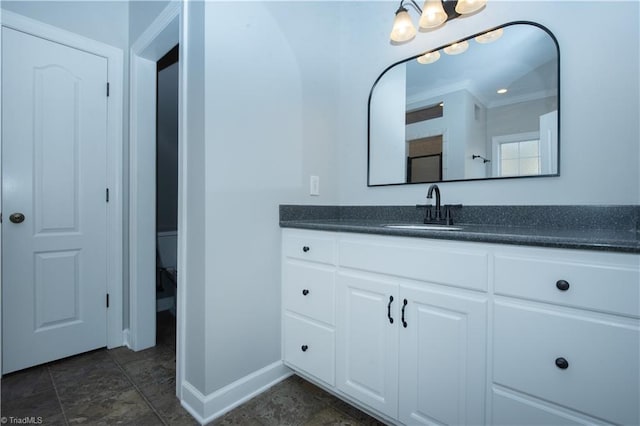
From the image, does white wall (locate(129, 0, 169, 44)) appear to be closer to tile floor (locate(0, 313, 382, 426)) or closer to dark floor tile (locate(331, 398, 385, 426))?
tile floor (locate(0, 313, 382, 426))

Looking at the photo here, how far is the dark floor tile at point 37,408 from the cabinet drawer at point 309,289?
113 cm

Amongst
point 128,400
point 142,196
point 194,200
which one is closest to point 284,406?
point 128,400

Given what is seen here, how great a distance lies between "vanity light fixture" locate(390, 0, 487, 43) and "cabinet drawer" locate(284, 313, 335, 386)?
5.22 feet

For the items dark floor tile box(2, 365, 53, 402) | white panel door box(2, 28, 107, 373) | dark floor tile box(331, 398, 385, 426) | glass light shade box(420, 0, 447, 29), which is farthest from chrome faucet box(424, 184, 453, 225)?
dark floor tile box(2, 365, 53, 402)

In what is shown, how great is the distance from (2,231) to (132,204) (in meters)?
0.63

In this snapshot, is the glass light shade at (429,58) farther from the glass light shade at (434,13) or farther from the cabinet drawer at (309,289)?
the cabinet drawer at (309,289)

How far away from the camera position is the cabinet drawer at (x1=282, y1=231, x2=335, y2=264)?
1398 mm

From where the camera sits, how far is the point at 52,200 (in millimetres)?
1781

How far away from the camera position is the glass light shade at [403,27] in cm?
154

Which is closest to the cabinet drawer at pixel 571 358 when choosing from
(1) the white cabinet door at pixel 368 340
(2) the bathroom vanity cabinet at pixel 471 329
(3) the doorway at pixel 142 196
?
(2) the bathroom vanity cabinet at pixel 471 329

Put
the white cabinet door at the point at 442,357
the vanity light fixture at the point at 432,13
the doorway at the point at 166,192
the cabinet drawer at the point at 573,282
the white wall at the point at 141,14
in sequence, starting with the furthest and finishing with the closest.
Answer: the doorway at the point at 166,192
the white wall at the point at 141,14
the vanity light fixture at the point at 432,13
the white cabinet door at the point at 442,357
the cabinet drawer at the point at 573,282

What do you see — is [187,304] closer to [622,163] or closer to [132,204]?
[132,204]

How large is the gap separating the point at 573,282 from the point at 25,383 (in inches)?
99.5

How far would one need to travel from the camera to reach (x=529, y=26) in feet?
4.37
